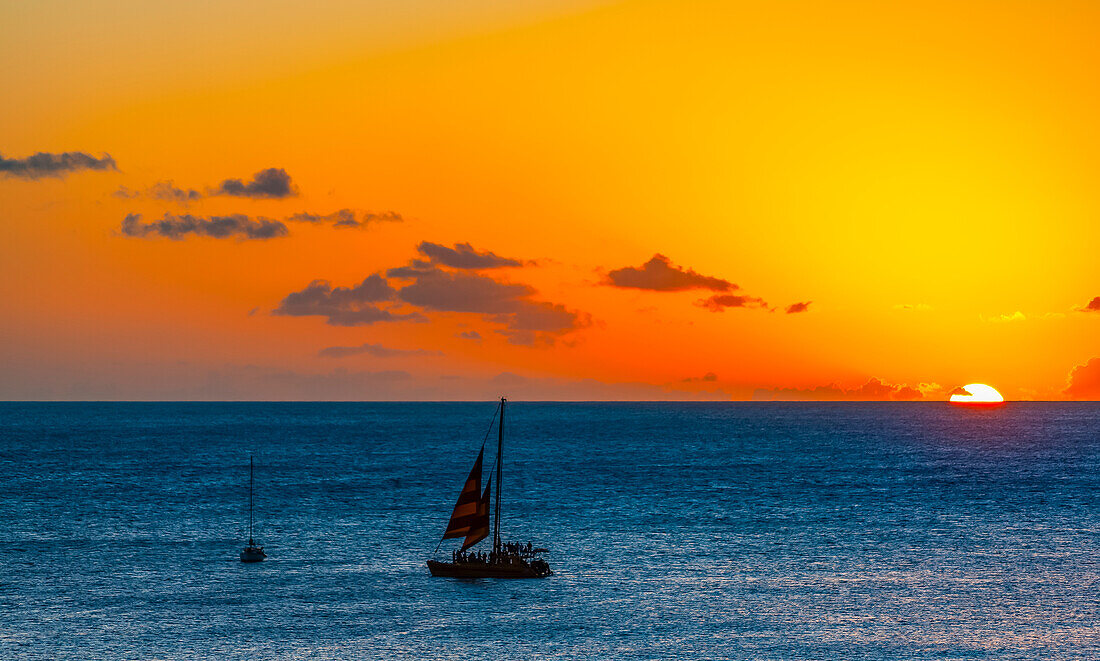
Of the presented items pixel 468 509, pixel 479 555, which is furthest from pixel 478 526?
pixel 479 555

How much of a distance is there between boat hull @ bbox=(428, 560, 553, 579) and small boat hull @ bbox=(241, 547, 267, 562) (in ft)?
51.2

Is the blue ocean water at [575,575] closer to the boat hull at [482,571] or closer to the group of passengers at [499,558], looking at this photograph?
the boat hull at [482,571]

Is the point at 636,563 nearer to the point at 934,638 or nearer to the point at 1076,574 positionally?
the point at 934,638

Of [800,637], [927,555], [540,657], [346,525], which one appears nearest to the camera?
[540,657]

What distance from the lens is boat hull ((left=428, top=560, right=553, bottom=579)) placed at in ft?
290

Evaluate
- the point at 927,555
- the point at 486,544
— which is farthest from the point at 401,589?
the point at 927,555

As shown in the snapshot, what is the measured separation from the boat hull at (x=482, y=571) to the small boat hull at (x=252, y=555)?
15.6 m

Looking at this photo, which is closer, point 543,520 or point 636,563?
point 636,563

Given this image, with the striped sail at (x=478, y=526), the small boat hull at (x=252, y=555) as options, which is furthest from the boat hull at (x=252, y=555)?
the striped sail at (x=478, y=526)

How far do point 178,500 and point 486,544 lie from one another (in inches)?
1893

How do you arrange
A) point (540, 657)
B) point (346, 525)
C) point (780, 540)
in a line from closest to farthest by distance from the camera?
point (540, 657)
point (780, 540)
point (346, 525)

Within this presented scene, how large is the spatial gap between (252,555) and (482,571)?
2014 centimetres

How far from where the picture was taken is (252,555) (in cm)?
9488

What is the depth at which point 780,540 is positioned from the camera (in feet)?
356
